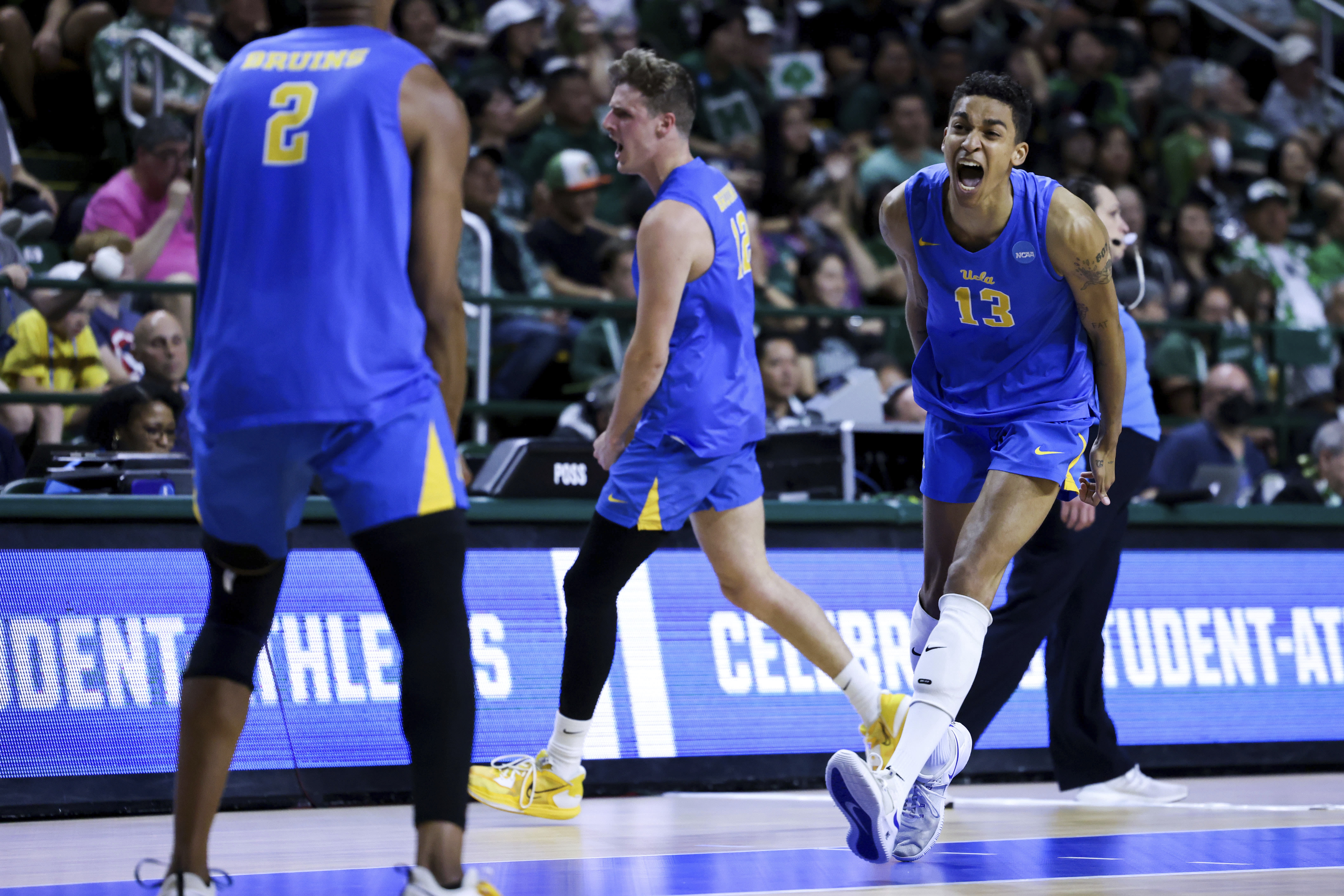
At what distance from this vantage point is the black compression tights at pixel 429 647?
9.30 ft

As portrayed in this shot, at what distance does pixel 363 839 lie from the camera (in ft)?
14.8

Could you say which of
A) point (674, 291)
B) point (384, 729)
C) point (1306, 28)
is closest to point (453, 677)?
point (674, 291)

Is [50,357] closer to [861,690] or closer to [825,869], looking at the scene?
[861,690]

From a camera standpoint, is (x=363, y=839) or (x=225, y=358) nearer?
(x=225, y=358)

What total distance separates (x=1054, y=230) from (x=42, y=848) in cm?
334

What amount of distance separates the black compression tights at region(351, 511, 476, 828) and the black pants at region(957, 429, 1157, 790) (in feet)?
8.81

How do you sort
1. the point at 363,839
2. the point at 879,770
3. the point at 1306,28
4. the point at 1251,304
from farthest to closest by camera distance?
the point at 1306,28 → the point at 1251,304 → the point at 363,839 → the point at 879,770

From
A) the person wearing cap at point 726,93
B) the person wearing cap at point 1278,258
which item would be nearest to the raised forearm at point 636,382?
the person wearing cap at point 726,93

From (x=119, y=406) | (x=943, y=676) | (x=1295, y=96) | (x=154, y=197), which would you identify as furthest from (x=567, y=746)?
(x=1295, y=96)

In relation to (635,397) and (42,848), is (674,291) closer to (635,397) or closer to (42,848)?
(635,397)

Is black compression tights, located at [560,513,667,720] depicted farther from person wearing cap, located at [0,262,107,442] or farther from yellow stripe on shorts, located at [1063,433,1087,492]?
person wearing cap, located at [0,262,107,442]

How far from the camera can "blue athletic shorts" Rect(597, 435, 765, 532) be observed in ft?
15.2

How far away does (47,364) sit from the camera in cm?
689

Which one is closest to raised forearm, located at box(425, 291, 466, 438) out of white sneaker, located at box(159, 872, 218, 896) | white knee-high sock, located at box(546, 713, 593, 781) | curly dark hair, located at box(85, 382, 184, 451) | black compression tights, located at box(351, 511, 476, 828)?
black compression tights, located at box(351, 511, 476, 828)
